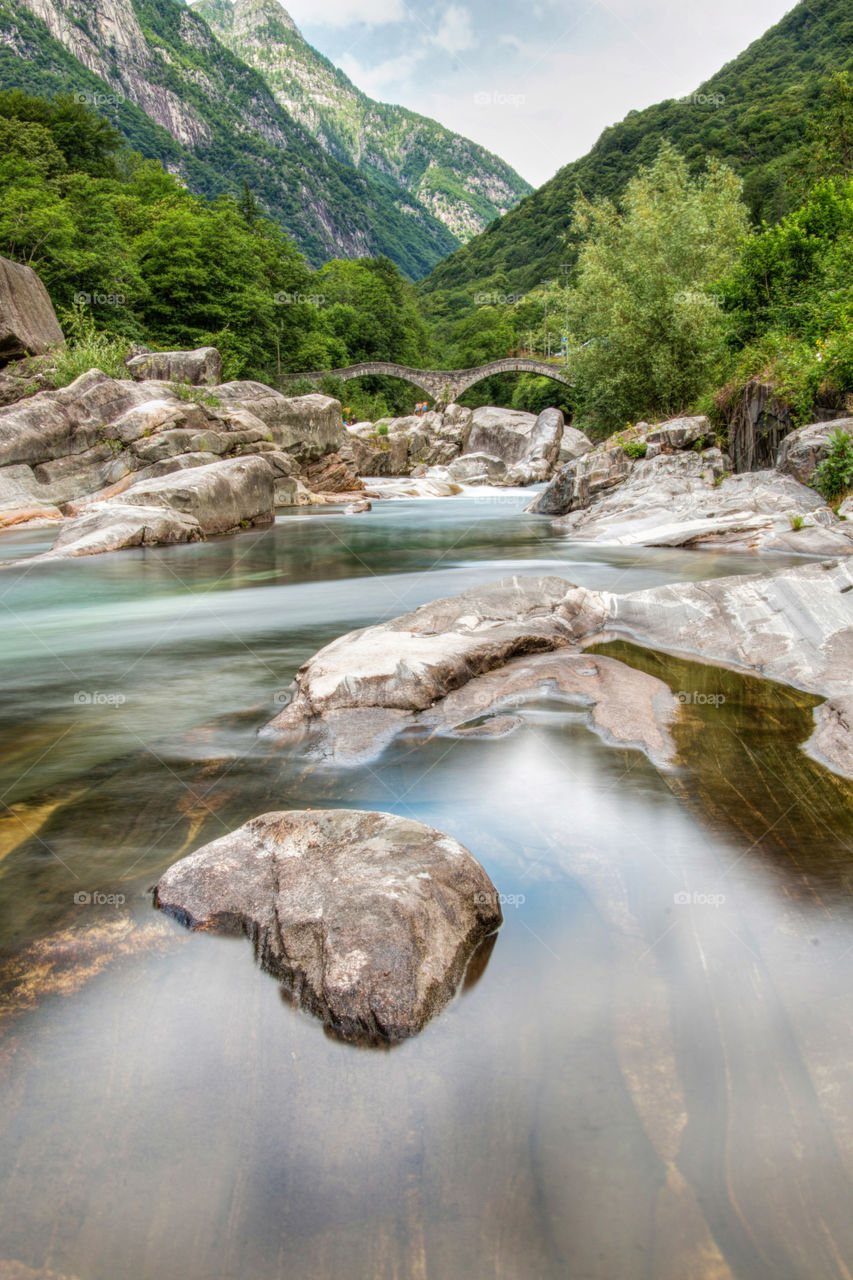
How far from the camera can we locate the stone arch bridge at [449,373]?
6009cm

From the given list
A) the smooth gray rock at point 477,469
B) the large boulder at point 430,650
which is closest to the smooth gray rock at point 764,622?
the large boulder at point 430,650

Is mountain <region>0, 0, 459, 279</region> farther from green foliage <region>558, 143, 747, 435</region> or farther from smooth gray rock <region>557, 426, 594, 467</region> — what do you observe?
green foliage <region>558, 143, 747, 435</region>

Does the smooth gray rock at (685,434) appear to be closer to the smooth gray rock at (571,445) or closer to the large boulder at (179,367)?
the large boulder at (179,367)

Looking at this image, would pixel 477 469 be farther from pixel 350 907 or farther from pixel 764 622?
pixel 350 907

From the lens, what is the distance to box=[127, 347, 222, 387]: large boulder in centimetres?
2677

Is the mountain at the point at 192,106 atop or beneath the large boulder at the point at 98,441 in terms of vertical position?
atop

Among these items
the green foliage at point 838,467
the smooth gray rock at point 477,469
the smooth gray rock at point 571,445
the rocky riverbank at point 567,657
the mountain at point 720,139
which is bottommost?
the smooth gray rock at point 477,469

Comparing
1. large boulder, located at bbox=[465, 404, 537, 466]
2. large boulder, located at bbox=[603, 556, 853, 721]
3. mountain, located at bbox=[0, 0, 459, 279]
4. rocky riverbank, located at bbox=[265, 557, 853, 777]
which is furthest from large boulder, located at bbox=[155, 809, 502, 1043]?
mountain, located at bbox=[0, 0, 459, 279]

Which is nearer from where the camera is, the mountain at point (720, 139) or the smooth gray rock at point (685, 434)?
the smooth gray rock at point (685, 434)

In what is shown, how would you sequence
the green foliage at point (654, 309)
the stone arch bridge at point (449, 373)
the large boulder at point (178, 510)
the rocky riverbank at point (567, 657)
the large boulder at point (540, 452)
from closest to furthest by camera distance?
the rocky riverbank at point (567, 657)
the large boulder at point (178, 510)
the green foliage at point (654, 309)
the large boulder at point (540, 452)
the stone arch bridge at point (449, 373)

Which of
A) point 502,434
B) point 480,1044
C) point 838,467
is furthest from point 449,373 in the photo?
point 480,1044

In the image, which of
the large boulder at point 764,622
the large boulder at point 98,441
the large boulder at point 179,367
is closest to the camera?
the large boulder at point 764,622

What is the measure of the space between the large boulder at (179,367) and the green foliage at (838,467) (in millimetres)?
20303

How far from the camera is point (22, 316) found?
24562 mm
